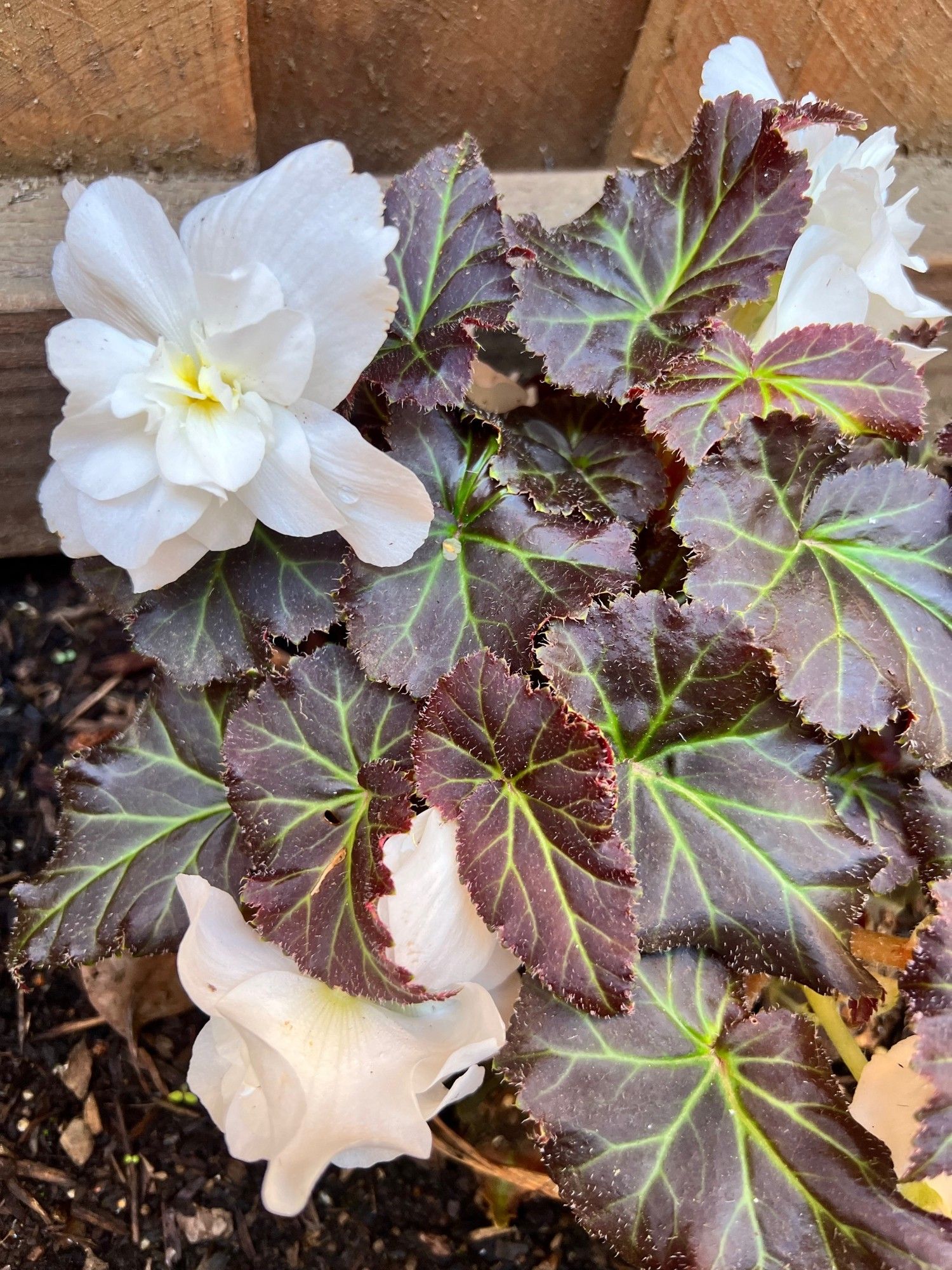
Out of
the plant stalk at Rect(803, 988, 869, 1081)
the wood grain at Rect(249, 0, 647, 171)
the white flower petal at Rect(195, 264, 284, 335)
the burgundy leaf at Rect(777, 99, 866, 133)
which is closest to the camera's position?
the white flower petal at Rect(195, 264, 284, 335)

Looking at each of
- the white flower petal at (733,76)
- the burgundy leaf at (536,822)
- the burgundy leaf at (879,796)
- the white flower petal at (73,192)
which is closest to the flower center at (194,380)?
the white flower petal at (73,192)

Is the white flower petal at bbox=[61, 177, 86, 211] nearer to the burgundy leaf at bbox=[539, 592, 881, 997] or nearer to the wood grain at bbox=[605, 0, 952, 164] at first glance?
the burgundy leaf at bbox=[539, 592, 881, 997]

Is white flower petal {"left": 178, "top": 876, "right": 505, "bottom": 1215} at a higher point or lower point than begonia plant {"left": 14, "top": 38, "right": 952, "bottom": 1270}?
lower

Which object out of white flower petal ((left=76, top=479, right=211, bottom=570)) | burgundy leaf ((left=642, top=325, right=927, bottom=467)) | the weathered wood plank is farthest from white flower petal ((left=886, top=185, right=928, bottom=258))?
white flower petal ((left=76, top=479, right=211, bottom=570))

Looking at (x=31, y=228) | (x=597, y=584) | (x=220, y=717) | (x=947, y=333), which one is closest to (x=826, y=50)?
(x=947, y=333)

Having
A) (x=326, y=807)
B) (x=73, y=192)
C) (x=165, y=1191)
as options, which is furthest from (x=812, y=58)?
(x=165, y=1191)

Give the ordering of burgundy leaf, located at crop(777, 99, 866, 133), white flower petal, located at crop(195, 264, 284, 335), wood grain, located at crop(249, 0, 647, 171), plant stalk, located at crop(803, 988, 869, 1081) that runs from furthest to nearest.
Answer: wood grain, located at crop(249, 0, 647, 171) < plant stalk, located at crop(803, 988, 869, 1081) < burgundy leaf, located at crop(777, 99, 866, 133) < white flower petal, located at crop(195, 264, 284, 335)

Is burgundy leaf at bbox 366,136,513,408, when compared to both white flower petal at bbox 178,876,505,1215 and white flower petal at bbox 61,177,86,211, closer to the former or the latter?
white flower petal at bbox 61,177,86,211

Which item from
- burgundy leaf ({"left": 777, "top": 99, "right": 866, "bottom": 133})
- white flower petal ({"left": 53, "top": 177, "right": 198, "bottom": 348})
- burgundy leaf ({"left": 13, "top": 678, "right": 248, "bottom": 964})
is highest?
burgundy leaf ({"left": 777, "top": 99, "right": 866, "bottom": 133})

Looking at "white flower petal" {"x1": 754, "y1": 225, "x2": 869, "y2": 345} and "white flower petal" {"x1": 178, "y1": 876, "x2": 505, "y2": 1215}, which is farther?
"white flower petal" {"x1": 754, "y1": 225, "x2": 869, "y2": 345}
